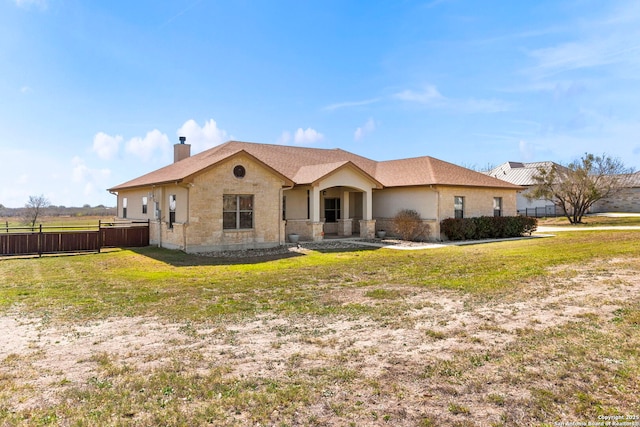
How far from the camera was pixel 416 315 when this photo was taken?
7480 mm

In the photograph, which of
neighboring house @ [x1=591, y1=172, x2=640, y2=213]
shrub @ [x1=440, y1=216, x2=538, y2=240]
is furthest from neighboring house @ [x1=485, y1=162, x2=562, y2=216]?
shrub @ [x1=440, y1=216, x2=538, y2=240]

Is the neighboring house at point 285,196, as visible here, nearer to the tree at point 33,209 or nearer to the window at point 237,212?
the window at point 237,212

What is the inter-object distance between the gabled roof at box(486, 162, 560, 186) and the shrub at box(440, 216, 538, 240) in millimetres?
28557

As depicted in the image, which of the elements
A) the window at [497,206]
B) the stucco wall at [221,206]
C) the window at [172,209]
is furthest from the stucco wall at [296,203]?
the window at [497,206]

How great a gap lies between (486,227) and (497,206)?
2965 millimetres

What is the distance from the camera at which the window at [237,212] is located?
18469 millimetres

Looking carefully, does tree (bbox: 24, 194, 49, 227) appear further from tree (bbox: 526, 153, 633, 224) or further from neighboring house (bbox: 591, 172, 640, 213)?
neighboring house (bbox: 591, 172, 640, 213)

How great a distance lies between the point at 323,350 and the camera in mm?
5715

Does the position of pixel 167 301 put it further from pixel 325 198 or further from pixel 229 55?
pixel 325 198

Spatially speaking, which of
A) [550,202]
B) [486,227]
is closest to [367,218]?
[486,227]

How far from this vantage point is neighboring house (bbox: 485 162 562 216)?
49.6m

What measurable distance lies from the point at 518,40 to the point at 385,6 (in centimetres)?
595

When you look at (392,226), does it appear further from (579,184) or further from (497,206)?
(579,184)

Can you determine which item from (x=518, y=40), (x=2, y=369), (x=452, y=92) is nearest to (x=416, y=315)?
(x=2, y=369)
